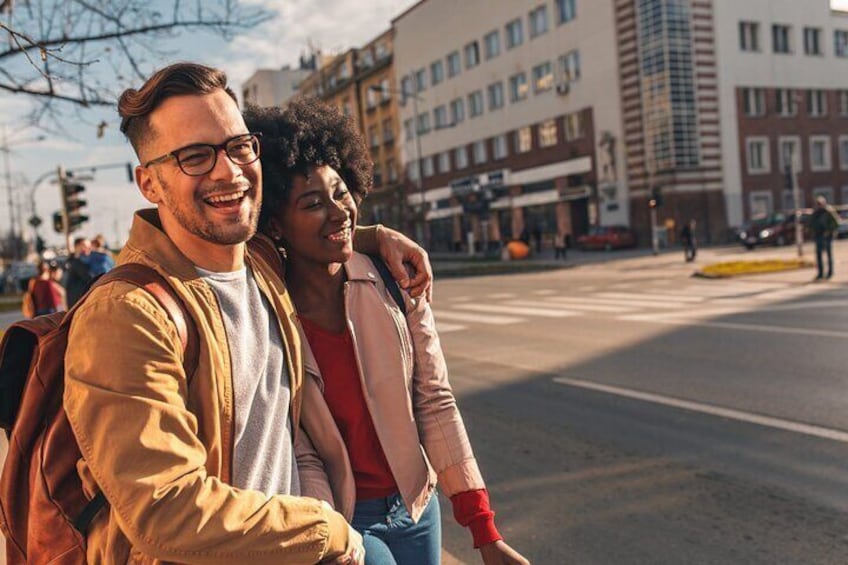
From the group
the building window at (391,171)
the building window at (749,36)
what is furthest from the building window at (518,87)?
the building window at (391,171)

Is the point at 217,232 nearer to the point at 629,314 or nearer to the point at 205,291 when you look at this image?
the point at 205,291

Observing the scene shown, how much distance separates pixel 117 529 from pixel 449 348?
952 centimetres

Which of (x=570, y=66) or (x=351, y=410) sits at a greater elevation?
(x=570, y=66)

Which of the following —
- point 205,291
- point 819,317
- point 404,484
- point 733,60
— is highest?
point 733,60

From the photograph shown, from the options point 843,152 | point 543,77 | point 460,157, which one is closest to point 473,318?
point 543,77

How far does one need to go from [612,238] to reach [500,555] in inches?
1409

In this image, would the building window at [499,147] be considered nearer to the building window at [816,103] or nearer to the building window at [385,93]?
the building window at [385,93]

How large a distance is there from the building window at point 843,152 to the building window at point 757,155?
20.7 feet

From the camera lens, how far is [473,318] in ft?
46.8

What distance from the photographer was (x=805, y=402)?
21.4ft

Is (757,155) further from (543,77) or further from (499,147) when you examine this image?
(499,147)

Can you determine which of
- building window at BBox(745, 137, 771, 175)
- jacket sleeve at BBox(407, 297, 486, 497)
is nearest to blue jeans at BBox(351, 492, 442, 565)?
jacket sleeve at BBox(407, 297, 486, 497)

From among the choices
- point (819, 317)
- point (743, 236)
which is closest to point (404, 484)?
point (819, 317)

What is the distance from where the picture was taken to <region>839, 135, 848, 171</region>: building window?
42.3m
